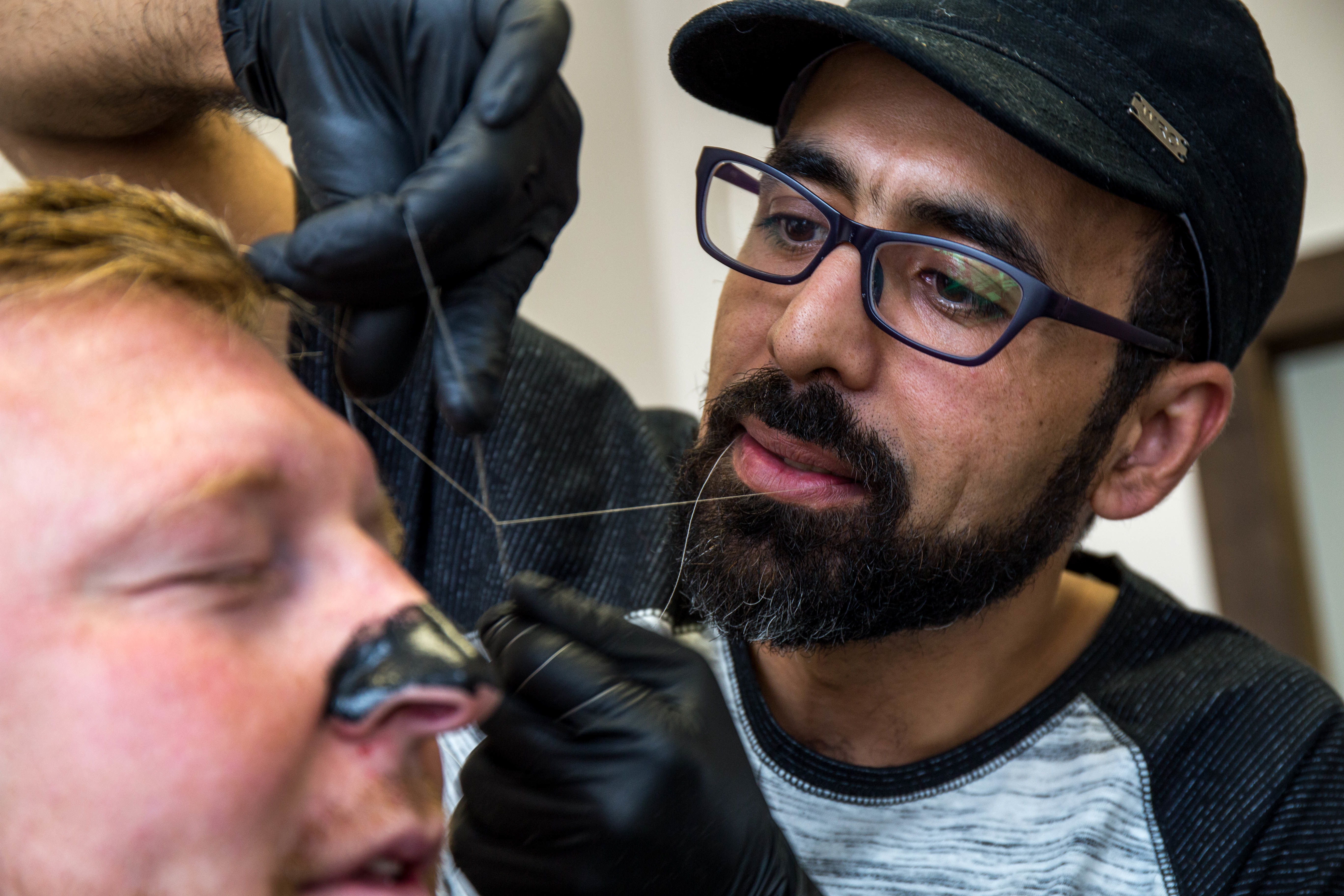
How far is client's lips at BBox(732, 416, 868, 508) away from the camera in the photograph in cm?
125

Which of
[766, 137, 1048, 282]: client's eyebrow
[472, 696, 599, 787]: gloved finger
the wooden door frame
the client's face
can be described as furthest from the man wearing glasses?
the wooden door frame

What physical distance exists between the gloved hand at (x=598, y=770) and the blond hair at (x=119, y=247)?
1.04 feet

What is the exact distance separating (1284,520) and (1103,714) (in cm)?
162

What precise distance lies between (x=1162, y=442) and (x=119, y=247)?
126 cm

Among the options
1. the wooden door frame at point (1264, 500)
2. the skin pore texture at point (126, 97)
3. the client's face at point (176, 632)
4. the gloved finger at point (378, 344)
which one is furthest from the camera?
the wooden door frame at point (1264, 500)

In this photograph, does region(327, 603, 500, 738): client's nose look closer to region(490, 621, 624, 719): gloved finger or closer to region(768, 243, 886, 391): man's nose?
region(490, 621, 624, 719): gloved finger

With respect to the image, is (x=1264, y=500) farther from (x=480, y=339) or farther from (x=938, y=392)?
(x=480, y=339)

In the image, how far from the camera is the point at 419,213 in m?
0.76

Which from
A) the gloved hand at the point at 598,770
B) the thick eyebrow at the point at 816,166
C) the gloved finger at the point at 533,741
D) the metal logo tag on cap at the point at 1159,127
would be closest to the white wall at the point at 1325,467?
the metal logo tag on cap at the point at 1159,127

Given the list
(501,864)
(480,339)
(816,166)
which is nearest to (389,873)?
(501,864)

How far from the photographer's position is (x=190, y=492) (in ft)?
2.10

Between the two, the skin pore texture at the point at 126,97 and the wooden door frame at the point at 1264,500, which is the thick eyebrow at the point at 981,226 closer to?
the skin pore texture at the point at 126,97

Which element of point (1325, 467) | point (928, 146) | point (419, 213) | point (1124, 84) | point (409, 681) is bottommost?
point (1325, 467)

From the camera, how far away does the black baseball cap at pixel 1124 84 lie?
1172mm
